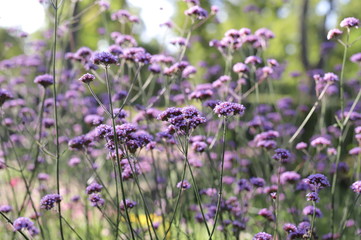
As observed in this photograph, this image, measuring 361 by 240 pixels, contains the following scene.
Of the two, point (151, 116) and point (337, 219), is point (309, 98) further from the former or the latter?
point (151, 116)

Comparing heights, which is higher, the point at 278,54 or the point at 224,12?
the point at 224,12

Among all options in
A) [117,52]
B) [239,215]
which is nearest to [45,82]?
[117,52]

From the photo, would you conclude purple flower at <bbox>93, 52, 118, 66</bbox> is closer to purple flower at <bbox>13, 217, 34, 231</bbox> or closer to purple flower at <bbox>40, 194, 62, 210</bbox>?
purple flower at <bbox>40, 194, 62, 210</bbox>

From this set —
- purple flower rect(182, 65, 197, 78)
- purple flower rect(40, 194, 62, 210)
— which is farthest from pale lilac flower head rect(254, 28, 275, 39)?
purple flower rect(40, 194, 62, 210)

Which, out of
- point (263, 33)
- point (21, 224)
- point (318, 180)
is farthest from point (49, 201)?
point (263, 33)

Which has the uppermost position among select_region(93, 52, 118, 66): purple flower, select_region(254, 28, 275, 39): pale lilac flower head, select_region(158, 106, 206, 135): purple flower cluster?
select_region(254, 28, 275, 39): pale lilac flower head

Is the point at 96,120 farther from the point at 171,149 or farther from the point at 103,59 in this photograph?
the point at 171,149

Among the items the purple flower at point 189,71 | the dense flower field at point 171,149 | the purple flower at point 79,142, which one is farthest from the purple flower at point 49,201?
the purple flower at point 189,71

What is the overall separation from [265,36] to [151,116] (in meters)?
1.71

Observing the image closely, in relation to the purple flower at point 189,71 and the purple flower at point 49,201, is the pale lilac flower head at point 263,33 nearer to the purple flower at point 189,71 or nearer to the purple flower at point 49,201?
the purple flower at point 189,71

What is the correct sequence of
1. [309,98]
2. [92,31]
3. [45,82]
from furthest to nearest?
1. [92,31]
2. [309,98]
3. [45,82]

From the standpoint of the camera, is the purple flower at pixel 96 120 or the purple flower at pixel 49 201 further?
the purple flower at pixel 96 120

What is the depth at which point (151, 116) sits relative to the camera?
15.3 ft

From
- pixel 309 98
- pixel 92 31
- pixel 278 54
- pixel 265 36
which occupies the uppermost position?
pixel 92 31
